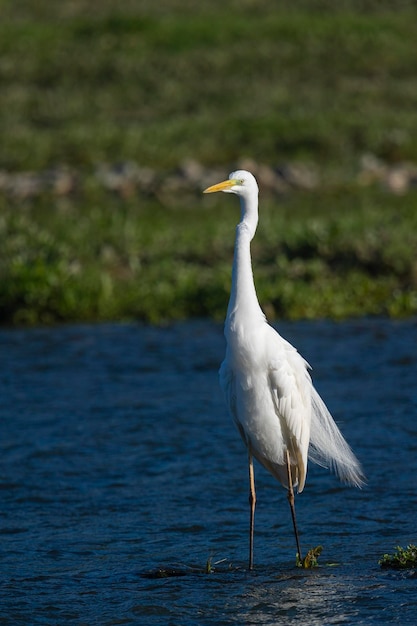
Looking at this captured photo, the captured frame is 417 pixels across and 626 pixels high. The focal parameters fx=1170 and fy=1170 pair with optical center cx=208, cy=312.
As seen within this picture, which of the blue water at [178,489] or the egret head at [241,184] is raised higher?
the egret head at [241,184]

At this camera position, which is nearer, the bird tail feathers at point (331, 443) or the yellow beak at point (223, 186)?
the yellow beak at point (223, 186)

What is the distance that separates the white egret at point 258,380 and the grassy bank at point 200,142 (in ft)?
17.5

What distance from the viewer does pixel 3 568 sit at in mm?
6191

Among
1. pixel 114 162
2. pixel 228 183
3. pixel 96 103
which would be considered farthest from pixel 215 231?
pixel 96 103

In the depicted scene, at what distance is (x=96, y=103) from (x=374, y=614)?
72.4 feet

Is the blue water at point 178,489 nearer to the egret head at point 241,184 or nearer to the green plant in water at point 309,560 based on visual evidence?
the green plant in water at point 309,560

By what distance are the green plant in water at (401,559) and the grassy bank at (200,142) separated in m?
5.90

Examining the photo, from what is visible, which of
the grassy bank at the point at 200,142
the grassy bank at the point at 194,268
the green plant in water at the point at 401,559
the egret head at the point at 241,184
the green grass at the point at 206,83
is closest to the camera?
the green plant in water at the point at 401,559

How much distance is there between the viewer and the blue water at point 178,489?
5633 mm

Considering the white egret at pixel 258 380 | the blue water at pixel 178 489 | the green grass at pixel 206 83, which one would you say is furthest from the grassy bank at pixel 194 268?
the green grass at pixel 206 83

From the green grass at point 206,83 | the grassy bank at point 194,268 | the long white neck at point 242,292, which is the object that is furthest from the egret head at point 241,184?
the green grass at point 206,83

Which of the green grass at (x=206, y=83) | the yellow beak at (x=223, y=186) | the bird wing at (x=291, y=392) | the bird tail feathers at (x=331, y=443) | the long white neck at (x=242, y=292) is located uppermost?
the green grass at (x=206, y=83)

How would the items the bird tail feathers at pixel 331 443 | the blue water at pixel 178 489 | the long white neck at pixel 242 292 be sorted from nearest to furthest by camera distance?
the blue water at pixel 178 489 → the long white neck at pixel 242 292 → the bird tail feathers at pixel 331 443

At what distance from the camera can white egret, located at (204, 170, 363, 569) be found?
5.97 meters
